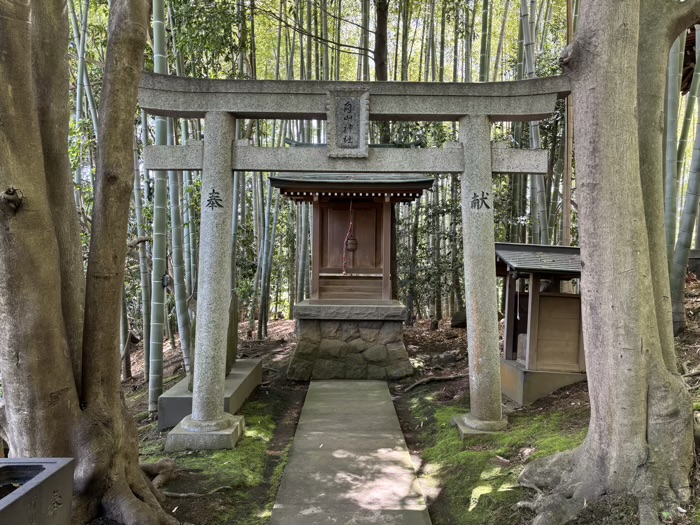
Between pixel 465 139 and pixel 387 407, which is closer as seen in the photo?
pixel 465 139

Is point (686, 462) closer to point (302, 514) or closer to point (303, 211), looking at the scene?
point (302, 514)

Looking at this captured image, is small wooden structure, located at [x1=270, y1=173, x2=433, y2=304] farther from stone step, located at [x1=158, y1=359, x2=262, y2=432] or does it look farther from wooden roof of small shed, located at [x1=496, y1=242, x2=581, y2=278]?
stone step, located at [x1=158, y1=359, x2=262, y2=432]

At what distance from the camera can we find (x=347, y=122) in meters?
4.99

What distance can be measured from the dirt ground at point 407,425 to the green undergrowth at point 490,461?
0.02 metres

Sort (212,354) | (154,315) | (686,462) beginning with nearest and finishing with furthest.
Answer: (686,462), (212,354), (154,315)

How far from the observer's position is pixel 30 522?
1997 millimetres

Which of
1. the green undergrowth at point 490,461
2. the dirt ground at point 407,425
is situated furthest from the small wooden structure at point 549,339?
the green undergrowth at point 490,461

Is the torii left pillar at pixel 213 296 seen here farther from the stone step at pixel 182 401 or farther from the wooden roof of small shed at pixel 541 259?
the wooden roof of small shed at pixel 541 259

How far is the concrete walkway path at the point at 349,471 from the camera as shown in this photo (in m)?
3.55

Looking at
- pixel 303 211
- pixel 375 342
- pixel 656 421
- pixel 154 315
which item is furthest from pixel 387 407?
pixel 303 211

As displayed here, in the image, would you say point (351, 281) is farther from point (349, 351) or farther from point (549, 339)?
point (549, 339)

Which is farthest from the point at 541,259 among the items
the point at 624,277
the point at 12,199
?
the point at 12,199

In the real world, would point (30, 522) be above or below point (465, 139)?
below

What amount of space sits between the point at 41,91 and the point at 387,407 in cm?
525
